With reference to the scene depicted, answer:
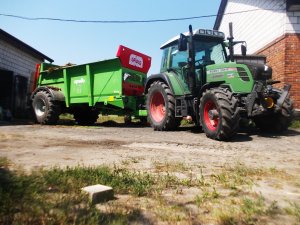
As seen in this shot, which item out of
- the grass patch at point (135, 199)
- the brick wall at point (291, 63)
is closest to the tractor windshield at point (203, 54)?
the brick wall at point (291, 63)

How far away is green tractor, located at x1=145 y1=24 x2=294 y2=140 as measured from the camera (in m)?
7.10

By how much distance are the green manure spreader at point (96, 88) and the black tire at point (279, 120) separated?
3530mm

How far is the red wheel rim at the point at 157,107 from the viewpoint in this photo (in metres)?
9.54

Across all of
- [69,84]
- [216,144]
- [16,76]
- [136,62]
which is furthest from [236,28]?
[216,144]

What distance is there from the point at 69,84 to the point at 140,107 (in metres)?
2.81

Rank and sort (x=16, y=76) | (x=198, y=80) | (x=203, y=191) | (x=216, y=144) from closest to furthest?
1. (x=203, y=191)
2. (x=216, y=144)
3. (x=198, y=80)
4. (x=16, y=76)

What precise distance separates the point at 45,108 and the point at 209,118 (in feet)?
20.6

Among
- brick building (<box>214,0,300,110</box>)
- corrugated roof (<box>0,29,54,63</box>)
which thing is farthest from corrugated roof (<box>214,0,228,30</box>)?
corrugated roof (<box>0,29,54,63</box>)

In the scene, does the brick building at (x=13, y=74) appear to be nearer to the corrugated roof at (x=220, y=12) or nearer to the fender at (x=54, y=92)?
the fender at (x=54, y=92)

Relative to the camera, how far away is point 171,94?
888 centimetres

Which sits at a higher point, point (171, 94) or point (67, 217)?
point (171, 94)

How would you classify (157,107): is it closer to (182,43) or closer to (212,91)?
(182,43)

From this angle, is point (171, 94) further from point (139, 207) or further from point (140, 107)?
point (139, 207)

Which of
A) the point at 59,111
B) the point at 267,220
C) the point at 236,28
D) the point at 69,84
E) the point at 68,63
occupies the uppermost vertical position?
the point at 236,28
